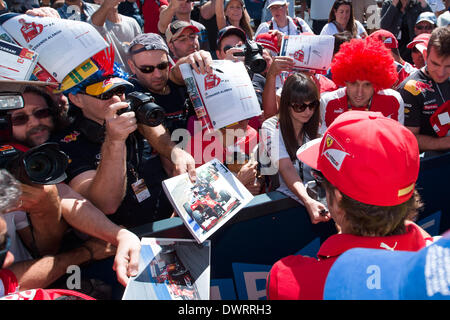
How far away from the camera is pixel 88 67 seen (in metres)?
1.93

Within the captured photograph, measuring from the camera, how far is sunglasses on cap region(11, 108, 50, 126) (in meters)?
1.99

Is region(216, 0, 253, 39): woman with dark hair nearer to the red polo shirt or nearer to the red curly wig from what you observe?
the red curly wig

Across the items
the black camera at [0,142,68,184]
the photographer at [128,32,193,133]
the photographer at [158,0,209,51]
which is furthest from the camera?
the photographer at [158,0,209,51]

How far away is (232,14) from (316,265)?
14.4ft

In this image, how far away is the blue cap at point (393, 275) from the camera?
596 mm

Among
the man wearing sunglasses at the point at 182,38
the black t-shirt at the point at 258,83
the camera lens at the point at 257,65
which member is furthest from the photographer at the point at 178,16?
the camera lens at the point at 257,65

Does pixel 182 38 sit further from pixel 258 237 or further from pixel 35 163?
pixel 35 163

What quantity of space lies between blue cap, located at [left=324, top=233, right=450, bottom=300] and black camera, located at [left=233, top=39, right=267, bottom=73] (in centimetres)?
211

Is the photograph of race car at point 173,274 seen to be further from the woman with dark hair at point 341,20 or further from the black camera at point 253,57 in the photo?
the woman with dark hair at point 341,20

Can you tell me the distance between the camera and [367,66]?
3014 mm

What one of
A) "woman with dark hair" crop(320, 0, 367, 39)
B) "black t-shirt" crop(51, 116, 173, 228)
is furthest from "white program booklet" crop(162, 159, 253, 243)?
"woman with dark hair" crop(320, 0, 367, 39)

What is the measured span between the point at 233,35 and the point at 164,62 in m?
1.16

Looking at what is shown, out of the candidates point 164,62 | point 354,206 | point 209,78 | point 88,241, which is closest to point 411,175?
point 354,206
